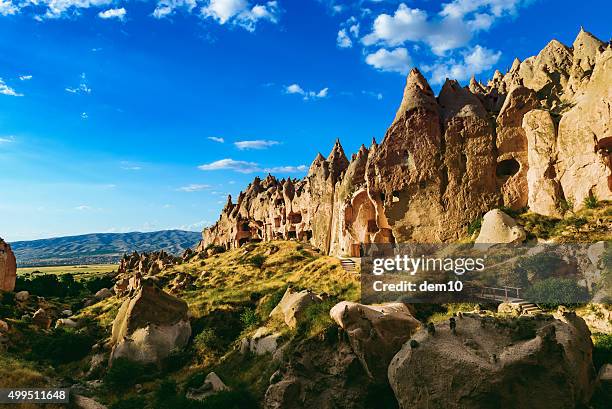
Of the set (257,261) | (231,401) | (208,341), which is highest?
(257,261)

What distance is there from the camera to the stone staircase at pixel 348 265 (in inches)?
1586

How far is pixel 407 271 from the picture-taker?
32.2 m

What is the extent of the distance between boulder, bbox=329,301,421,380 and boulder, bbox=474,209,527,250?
1445 cm

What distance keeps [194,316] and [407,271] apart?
18744mm

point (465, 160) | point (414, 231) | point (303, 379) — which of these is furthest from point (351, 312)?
point (465, 160)

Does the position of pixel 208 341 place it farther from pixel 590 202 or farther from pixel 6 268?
pixel 6 268

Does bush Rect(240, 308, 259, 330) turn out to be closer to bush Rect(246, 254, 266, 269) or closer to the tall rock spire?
bush Rect(246, 254, 266, 269)

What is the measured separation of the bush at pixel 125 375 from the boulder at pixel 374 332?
50.0ft

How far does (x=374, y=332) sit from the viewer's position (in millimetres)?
17594

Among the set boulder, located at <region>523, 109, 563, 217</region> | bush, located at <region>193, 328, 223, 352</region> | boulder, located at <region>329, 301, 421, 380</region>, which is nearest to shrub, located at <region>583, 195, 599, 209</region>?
boulder, located at <region>523, 109, 563, 217</region>

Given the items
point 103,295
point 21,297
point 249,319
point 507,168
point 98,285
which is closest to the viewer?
point 249,319

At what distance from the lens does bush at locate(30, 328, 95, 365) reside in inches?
1363
